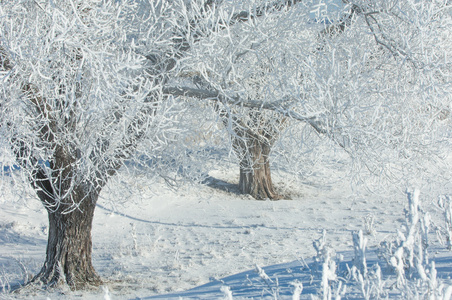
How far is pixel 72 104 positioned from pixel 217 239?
14.4ft

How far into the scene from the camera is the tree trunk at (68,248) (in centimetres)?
532

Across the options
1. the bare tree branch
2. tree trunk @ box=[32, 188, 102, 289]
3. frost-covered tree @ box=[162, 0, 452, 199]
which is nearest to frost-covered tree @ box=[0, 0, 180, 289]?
tree trunk @ box=[32, 188, 102, 289]

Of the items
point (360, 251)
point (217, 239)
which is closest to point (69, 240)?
point (217, 239)

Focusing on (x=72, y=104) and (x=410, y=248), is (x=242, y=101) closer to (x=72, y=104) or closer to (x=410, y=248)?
(x=72, y=104)

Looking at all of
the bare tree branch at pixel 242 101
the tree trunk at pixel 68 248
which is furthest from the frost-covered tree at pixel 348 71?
the tree trunk at pixel 68 248

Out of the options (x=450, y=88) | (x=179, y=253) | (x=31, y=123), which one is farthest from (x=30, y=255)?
(x=450, y=88)

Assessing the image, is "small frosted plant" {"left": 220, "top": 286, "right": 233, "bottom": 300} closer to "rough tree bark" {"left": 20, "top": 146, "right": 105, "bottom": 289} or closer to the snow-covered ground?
the snow-covered ground

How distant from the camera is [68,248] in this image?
5.38 metres

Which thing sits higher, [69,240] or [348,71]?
[348,71]

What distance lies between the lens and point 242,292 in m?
3.72

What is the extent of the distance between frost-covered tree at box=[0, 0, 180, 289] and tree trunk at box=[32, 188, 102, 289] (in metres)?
0.01

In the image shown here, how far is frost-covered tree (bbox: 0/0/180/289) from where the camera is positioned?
13.1ft

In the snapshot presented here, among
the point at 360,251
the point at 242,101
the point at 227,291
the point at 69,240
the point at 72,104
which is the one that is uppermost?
the point at 242,101

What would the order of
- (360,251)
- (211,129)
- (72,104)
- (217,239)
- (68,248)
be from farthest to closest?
(217,239), (68,248), (211,129), (72,104), (360,251)
